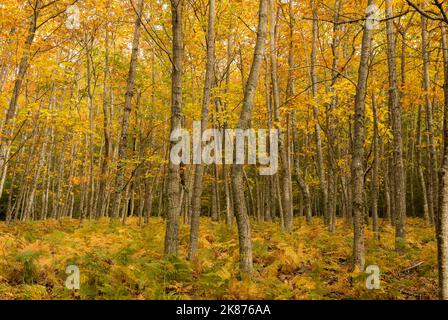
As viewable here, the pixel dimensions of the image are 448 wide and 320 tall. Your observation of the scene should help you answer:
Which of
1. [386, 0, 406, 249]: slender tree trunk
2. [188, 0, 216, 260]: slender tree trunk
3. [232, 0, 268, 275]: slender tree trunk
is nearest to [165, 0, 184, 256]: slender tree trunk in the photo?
[188, 0, 216, 260]: slender tree trunk

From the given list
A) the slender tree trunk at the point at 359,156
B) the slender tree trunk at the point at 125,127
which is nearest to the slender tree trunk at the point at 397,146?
the slender tree trunk at the point at 359,156

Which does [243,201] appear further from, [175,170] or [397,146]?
[397,146]

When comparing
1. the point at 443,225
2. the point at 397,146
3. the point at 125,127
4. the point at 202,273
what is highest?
the point at 125,127

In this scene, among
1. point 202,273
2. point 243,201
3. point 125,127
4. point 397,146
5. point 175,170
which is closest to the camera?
point 243,201

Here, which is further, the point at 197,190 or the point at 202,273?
the point at 197,190

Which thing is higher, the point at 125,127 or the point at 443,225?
the point at 125,127

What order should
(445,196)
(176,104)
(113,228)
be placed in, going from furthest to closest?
1. (113,228)
2. (176,104)
3. (445,196)

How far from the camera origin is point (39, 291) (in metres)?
5.33

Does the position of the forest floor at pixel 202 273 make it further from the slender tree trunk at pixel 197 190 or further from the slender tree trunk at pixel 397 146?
the slender tree trunk at pixel 397 146

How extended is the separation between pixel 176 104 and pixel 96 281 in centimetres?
347

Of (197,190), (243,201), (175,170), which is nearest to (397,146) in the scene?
(243,201)

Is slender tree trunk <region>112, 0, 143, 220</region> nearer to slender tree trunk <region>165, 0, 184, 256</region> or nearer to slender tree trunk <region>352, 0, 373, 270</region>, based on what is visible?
slender tree trunk <region>165, 0, 184, 256</region>
